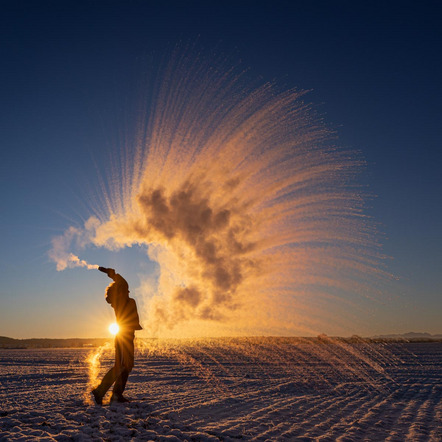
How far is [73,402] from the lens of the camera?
8891 mm

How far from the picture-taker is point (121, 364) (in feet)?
27.9

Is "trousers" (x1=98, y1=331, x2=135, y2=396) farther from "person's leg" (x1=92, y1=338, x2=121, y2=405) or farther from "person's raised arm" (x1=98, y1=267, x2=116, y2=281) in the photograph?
"person's raised arm" (x1=98, y1=267, x2=116, y2=281)

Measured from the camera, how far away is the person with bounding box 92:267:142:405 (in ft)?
27.8

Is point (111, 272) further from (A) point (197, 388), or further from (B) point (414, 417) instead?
(B) point (414, 417)

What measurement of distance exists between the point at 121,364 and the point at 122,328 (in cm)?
82

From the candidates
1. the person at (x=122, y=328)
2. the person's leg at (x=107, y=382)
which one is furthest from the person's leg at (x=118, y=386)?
the person's leg at (x=107, y=382)

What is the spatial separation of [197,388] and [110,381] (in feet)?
15.7

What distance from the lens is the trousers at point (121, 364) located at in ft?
27.5

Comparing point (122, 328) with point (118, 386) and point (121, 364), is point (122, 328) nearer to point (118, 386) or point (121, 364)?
point (121, 364)

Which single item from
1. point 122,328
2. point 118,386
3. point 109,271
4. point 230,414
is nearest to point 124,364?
point 118,386

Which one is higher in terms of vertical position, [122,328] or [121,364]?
[122,328]

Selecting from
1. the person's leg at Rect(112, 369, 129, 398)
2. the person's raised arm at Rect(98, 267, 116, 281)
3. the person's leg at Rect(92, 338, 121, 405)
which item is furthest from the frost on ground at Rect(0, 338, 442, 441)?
the person's raised arm at Rect(98, 267, 116, 281)

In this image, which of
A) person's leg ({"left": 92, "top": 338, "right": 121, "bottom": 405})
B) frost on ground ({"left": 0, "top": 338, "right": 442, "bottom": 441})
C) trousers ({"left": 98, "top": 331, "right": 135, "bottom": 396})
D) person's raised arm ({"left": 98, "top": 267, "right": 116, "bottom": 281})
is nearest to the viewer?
frost on ground ({"left": 0, "top": 338, "right": 442, "bottom": 441})

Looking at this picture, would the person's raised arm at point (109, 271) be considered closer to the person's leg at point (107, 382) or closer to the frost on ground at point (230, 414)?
the person's leg at point (107, 382)
